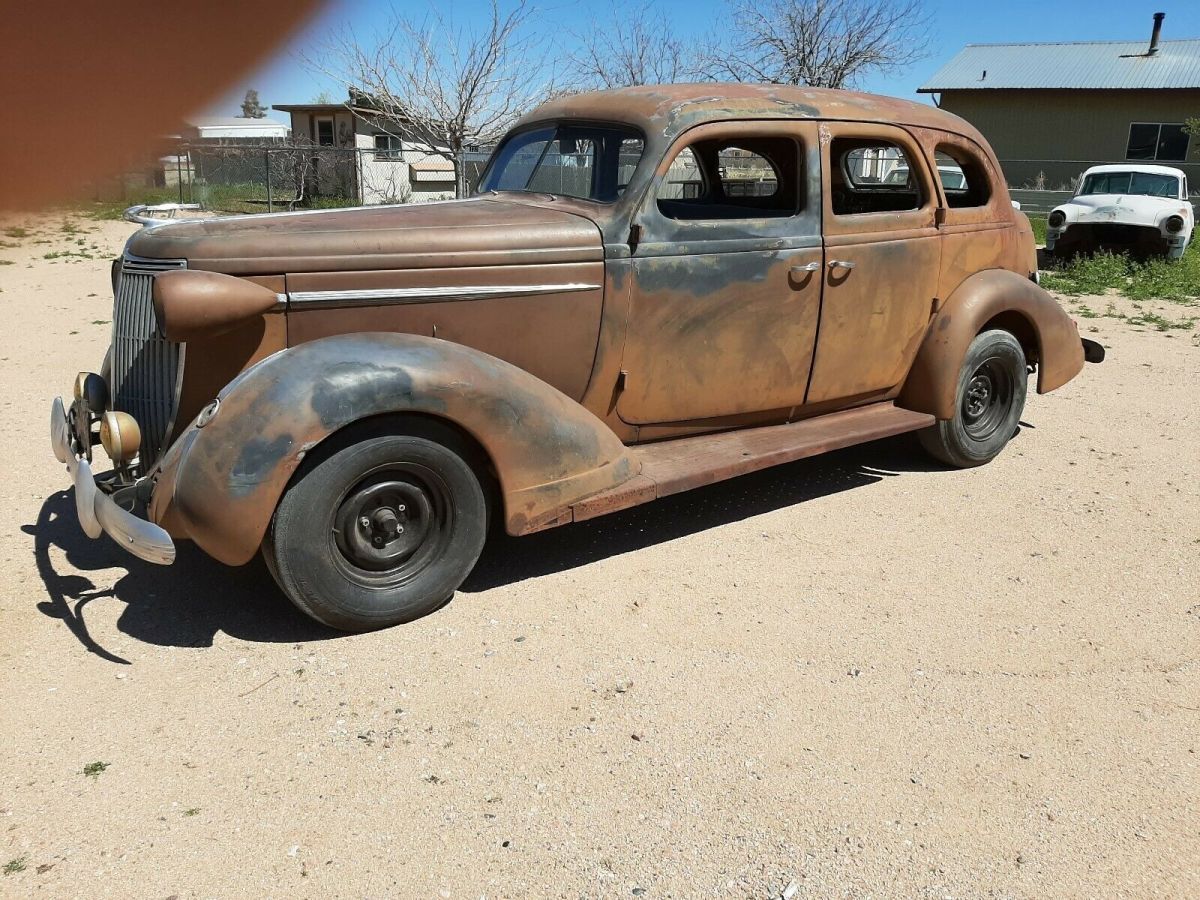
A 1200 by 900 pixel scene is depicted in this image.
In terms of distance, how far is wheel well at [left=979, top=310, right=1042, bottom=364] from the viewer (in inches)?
217

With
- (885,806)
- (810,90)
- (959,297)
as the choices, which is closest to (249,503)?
(885,806)

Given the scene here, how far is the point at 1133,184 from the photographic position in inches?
576

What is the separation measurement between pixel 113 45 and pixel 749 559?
13.2 feet

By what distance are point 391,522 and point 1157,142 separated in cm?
2781

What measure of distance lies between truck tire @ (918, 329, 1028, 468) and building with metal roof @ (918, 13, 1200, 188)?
68.5ft

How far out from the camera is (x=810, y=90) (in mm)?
4801

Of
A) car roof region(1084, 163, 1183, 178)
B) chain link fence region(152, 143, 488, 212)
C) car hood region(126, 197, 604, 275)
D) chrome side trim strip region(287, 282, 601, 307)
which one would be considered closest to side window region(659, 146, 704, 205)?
car hood region(126, 197, 604, 275)

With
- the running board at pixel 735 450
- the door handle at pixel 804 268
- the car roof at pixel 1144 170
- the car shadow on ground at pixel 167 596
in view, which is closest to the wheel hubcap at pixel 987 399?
the running board at pixel 735 450

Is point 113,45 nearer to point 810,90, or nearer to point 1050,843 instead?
point 1050,843

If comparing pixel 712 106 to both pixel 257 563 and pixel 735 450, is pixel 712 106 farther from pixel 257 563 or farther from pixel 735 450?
pixel 257 563

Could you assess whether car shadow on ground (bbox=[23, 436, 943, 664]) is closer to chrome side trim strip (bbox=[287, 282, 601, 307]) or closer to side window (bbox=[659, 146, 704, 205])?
chrome side trim strip (bbox=[287, 282, 601, 307])

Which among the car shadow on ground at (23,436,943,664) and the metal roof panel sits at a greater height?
the metal roof panel

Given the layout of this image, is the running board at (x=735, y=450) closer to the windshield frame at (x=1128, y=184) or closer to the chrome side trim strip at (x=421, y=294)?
the chrome side trim strip at (x=421, y=294)

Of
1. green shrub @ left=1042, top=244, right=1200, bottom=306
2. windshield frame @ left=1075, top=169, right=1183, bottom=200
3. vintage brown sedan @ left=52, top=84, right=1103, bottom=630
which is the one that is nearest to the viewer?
vintage brown sedan @ left=52, top=84, right=1103, bottom=630
